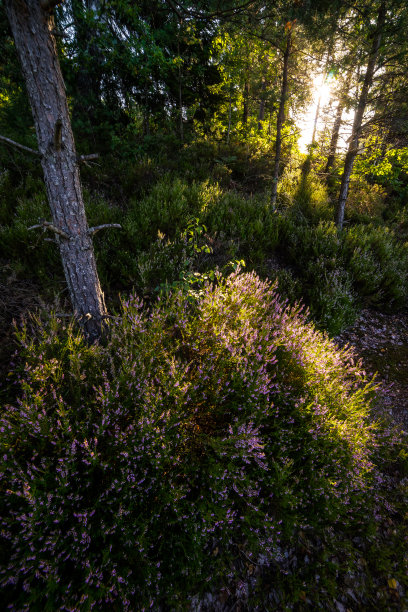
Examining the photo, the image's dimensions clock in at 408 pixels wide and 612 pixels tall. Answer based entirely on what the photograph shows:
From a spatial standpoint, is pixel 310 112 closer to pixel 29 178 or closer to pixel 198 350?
pixel 29 178

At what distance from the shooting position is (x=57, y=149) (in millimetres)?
2604

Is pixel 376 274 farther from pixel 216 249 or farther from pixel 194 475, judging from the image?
pixel 194 475

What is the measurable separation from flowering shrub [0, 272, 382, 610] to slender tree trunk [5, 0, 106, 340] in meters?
0.74

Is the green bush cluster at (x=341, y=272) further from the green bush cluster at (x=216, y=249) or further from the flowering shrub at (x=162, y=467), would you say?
the flowering shrub at (x=162, y=467)

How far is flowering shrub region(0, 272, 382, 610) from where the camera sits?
5.66 feet

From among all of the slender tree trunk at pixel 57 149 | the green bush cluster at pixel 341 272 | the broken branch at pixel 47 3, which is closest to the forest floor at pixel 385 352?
the green bush cluster at pixel 341 272

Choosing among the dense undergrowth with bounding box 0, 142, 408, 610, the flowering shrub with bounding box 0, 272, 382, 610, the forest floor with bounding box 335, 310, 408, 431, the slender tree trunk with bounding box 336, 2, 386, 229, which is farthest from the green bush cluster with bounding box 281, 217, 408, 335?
the flowering shrub with bounding box 0, 272, 382, 610

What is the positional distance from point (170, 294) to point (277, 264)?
356 cm

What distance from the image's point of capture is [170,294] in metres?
3.40

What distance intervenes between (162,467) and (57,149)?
3.06 meters

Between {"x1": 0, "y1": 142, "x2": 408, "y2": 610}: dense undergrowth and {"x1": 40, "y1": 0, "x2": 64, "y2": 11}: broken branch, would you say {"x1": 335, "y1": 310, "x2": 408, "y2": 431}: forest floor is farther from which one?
{"x1": 40, "y1": 0, "x2": 64, "y2": 11}: broken branch

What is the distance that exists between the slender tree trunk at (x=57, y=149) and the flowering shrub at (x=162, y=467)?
0.74m

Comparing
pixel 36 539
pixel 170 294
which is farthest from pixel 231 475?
pixel 170 294

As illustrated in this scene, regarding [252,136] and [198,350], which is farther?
[252,136]
